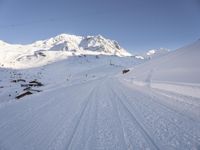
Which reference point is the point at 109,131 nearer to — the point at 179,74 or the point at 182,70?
the point at 179,74

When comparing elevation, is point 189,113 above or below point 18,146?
above

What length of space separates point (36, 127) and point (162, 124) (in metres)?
4.15

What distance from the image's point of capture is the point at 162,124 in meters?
6.04

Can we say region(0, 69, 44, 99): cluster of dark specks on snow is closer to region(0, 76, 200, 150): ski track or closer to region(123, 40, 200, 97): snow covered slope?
region(123, 40, 200, 97): snow covered slope

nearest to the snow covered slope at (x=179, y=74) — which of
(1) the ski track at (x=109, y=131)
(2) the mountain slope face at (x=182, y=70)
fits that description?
(2) the mountain slope face at (x=182, y=70)

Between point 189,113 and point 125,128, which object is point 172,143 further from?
point 189,113

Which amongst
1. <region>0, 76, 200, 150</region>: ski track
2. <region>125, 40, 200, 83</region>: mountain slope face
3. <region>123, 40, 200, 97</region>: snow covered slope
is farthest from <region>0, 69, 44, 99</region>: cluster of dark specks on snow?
<region>0, 76, 200, 150</region>: ski track

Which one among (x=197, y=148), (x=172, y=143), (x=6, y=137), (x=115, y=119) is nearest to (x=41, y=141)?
(x=6, y=137)

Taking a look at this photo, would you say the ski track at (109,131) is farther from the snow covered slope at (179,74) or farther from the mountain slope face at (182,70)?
the mountain slope face at (182,70)

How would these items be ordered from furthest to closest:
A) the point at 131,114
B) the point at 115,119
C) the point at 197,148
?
the point at 131,114 → the point at 115,119 → the point at 197,148

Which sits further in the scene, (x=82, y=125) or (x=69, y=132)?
(x=82, y=125)

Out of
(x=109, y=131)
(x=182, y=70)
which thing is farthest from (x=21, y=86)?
(x=109, y=131)

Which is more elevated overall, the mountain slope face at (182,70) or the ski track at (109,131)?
the mountain slope face at (182,70)

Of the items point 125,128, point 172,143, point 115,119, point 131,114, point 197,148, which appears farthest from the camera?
point 131,114
